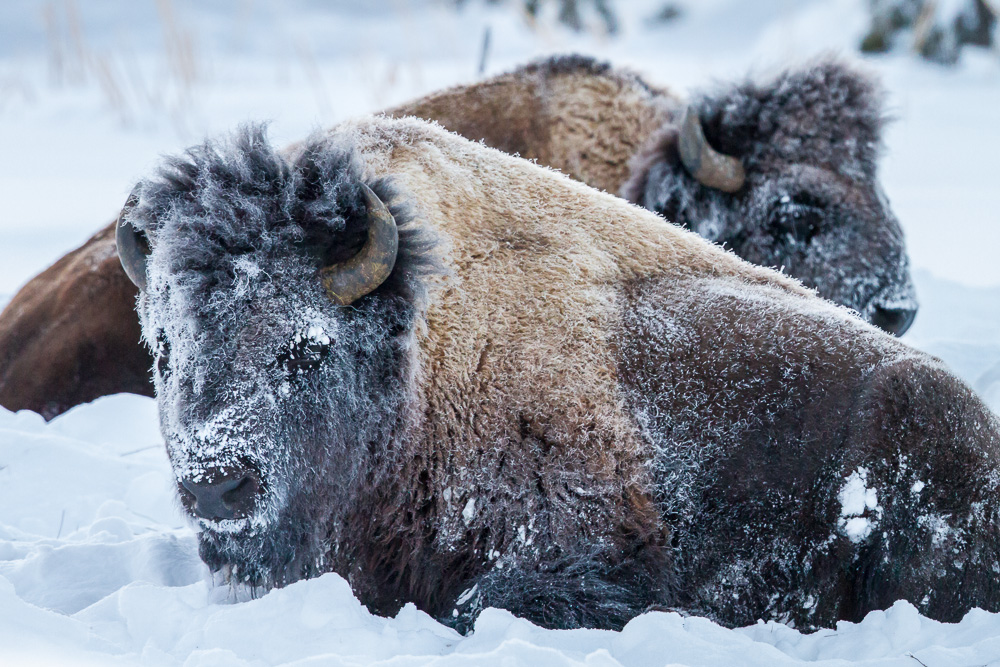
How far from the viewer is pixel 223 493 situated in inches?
87.5

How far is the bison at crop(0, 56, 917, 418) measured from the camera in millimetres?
4250

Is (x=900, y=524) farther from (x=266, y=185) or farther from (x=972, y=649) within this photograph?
(x=266, y=185)

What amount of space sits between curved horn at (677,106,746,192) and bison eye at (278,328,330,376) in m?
2.48

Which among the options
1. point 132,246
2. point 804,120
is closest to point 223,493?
point 132,246

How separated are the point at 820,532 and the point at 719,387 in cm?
46

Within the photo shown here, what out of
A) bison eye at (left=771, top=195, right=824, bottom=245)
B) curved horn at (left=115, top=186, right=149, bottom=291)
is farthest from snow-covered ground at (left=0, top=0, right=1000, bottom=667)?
bison eye at (left=771, top=195, right=824, bottom=245)

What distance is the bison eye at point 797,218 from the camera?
4305 mm

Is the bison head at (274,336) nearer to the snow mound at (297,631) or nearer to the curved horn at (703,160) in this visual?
the snow mound at (297,631)

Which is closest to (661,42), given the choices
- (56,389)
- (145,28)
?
(145,28)

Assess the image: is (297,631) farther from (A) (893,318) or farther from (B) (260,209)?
(A) (893,318)

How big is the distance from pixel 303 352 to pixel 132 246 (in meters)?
0.62

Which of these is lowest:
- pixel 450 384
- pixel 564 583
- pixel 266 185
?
pixel 564 583

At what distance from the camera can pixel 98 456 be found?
353cm

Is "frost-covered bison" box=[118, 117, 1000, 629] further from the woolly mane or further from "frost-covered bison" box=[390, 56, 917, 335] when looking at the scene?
"frost-covered bison" box=[390, 56, 917, 335]
